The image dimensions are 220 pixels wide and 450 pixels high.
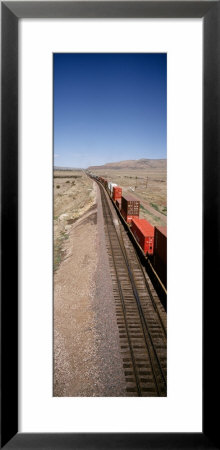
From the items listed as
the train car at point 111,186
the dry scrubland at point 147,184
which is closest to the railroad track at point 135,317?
the train car at point 111,186

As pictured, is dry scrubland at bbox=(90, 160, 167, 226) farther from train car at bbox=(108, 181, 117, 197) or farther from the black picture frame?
the black picture frame

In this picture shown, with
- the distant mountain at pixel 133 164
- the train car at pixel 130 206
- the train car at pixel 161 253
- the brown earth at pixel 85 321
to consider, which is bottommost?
the brown earth at pixel 85 321

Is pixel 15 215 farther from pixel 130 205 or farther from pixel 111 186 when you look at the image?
pixel 130 205

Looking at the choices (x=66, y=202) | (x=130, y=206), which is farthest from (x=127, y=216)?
(x=66, y=202)

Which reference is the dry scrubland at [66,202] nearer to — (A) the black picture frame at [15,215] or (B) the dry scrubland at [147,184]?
(B) the dry scrubland at [147,184]

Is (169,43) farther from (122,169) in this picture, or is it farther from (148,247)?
(148,247)
